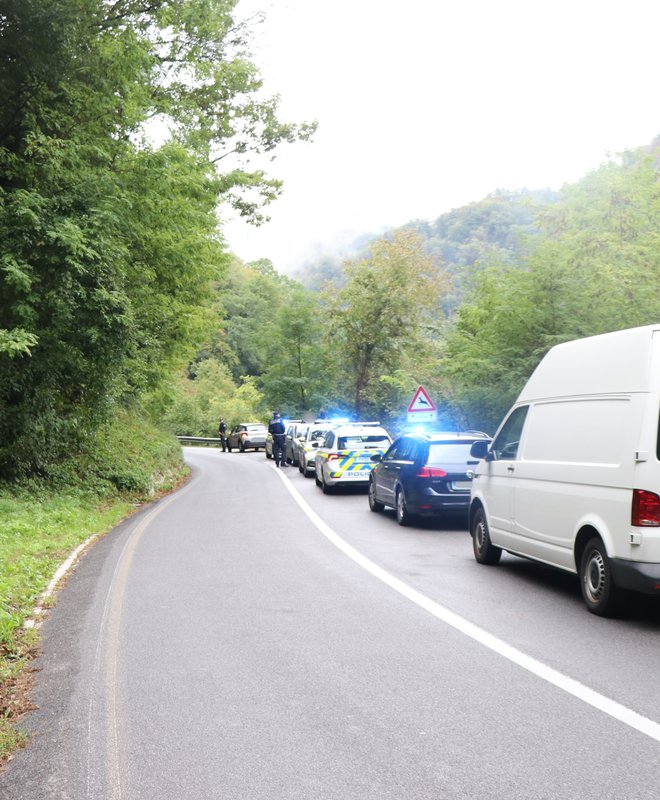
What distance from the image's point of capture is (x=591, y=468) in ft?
25.2

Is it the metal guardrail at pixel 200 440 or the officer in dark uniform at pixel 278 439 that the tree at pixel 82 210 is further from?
the metal guardrail at pixel 200 440

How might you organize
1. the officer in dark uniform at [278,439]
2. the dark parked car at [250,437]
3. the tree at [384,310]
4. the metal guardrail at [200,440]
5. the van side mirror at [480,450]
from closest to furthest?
the van side mirror at [480,450], the officer in dark uniform at [278,439], the tree at [384,310], the dark parked car at [250,437], the metal guardrail at [200,440]

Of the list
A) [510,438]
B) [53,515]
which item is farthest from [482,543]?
[53,515]

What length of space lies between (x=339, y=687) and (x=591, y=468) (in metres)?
3.35

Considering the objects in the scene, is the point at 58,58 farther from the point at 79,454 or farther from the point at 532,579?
the point at 532,579

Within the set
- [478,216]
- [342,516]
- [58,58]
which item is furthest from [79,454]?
[478,216]

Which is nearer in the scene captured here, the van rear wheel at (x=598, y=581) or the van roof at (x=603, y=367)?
the van roof at (x=603, y=367)

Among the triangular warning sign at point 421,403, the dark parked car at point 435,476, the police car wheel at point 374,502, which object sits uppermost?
the triangular warning sign at point 421,403

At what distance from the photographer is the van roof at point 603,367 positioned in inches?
282

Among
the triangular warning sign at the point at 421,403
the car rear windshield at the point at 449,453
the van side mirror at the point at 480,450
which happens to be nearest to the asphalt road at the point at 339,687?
the van side mirror at the point at 480,450

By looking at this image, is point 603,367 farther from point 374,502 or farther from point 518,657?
point 374,502

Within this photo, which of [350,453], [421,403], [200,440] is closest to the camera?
[350,453]

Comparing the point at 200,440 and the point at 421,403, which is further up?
the point at 421,403

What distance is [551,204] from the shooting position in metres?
23.8
